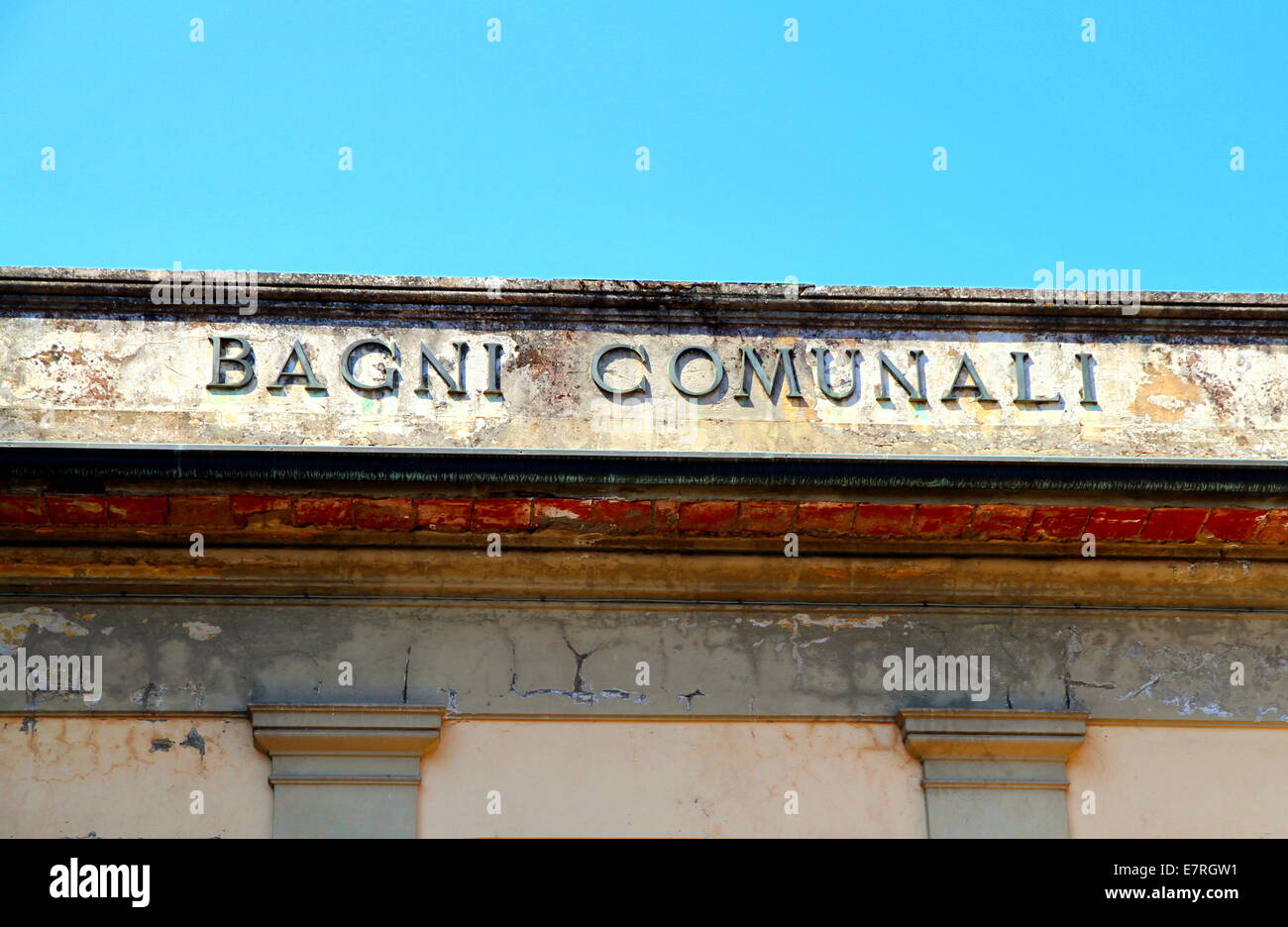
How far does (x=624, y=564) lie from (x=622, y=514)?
1.00ft

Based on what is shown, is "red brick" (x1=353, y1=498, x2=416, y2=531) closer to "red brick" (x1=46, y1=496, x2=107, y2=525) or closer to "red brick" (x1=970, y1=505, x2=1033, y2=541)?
"red brick" (x1=46, y1=496, x2=107, y2=525)

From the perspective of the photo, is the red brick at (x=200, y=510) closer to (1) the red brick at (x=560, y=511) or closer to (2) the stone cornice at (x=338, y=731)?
(2) the stone cornice at (x=338, y=731)

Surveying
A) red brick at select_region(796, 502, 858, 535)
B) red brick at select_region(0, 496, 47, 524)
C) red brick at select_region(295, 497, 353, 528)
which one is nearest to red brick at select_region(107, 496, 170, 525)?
red brick at select_region(0, 496, 47, 524)

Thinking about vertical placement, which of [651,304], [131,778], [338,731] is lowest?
[131,778]

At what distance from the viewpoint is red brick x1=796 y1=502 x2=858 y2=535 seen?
7.45m

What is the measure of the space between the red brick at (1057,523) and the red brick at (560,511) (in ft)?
6.01

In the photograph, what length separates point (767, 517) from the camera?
24.7 feet

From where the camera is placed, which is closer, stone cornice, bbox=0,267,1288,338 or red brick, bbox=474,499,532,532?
red brick, bbox=474,499,532,532

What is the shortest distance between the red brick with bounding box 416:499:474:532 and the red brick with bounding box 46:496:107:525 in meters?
1.24

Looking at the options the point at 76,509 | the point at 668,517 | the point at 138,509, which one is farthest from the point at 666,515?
the point at 76,509

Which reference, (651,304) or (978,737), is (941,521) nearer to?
(978,737)

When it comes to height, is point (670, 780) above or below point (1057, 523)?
below
